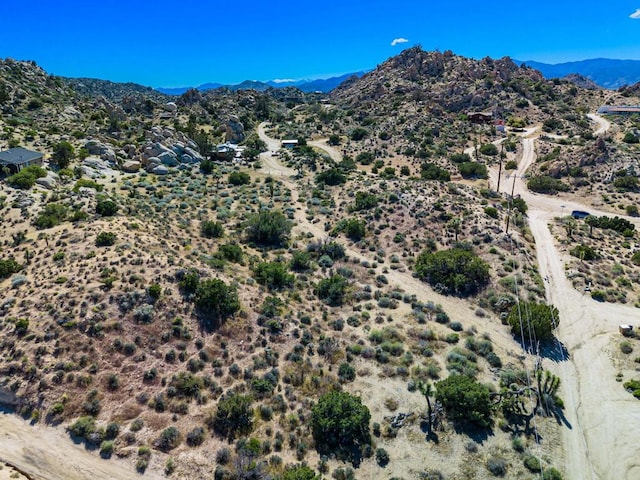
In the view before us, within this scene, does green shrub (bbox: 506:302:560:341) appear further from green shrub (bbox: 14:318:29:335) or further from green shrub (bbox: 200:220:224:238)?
green shrub (bbox: 14:318:29:335)

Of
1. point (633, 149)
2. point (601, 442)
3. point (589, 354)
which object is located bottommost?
point (601, 442)

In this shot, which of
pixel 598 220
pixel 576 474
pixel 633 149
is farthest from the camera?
pixel 633 149

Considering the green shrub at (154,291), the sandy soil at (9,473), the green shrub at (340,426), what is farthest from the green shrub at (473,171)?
the sandy soil at (9,473)

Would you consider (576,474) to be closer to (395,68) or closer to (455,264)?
(455,264)

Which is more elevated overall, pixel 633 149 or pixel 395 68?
pixel 395 68

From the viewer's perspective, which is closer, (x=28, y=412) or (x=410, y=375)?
(x=28, y=412)

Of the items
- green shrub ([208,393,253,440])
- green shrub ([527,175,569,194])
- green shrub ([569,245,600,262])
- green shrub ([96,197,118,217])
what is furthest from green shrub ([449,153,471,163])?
green shrub ([208,393,253,440])

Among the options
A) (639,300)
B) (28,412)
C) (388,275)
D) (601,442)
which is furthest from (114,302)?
(639,300)

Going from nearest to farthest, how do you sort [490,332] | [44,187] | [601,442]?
[601,442]
[490,332]
[44,187]
